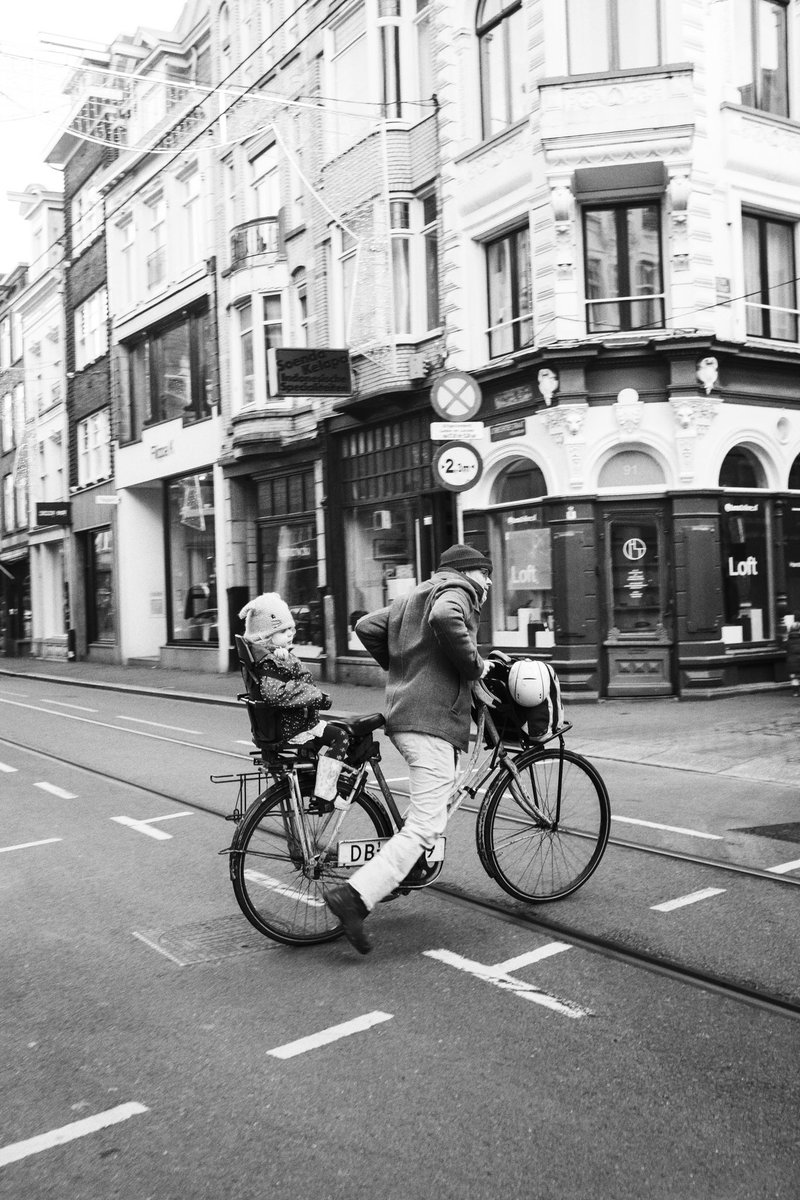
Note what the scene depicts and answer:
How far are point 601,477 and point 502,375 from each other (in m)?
2.11

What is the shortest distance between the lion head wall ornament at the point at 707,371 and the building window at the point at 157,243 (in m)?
16.4

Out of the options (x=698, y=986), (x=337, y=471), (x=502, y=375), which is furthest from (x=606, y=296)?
(x=698, y=986)

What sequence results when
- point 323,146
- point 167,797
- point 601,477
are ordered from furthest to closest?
point 323,146
point 601,477
point 167,797

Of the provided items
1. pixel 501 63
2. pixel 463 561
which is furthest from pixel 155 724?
pixel 463 561

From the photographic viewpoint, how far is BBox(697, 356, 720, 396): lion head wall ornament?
50.7ft

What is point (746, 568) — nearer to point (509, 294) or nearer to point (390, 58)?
point (509, 294)

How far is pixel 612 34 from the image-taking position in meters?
15.7

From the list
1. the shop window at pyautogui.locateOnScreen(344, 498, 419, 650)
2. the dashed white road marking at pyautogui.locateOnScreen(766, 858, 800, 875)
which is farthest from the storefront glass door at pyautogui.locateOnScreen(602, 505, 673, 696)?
the dashed white road marking at pyautogui.locateOnScreen(766, 858, 800, 875)

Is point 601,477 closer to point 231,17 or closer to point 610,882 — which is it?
point 610,882

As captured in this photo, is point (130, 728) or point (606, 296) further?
point (606, 296)

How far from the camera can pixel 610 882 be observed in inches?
239

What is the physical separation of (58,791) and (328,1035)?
20.6 ft

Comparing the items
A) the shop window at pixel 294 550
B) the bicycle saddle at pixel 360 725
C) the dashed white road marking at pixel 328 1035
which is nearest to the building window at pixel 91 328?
the shop window at pixel 294 550

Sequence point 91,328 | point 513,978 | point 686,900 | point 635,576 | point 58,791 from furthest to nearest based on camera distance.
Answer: point 91,328 → point 635,576 → point 58,791 → point 686,900 → point 513,978
